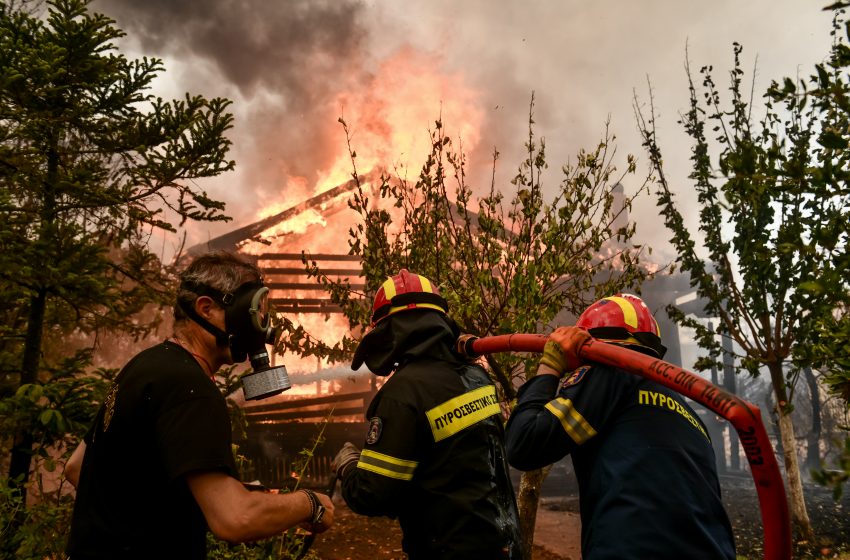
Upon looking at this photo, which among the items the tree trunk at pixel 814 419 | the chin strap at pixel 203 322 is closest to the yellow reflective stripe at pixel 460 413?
the chin strap at pixel 203 322

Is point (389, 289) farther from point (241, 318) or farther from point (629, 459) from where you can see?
point (629, 459)

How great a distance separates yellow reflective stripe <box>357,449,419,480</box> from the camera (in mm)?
2650

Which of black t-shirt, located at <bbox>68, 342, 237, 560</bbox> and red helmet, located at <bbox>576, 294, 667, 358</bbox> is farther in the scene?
red helmet, located at <bbox>576, 294, 667, 358</bbox>

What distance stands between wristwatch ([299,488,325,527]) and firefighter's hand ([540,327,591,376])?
1.30 m

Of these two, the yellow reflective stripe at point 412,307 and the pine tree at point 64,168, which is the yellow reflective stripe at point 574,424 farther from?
the pine tree at point 64,168

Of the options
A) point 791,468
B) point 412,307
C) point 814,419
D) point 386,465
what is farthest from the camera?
point 814,419

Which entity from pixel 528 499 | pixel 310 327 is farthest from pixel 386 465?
pixel 310 327

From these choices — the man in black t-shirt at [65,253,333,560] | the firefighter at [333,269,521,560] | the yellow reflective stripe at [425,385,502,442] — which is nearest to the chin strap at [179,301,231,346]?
the man in black t-shirt at [65,253,333,560]

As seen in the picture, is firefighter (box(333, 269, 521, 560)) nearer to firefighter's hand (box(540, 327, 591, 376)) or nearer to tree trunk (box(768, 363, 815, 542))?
firefighter's hand (box(540, 327, 591, 376))

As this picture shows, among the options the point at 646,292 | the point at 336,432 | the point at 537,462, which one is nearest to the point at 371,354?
the point at 537,462

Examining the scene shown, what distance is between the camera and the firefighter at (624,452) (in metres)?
2.20

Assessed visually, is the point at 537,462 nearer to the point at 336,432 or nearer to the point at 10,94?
the point at 10,94

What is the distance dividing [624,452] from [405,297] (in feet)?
5.01

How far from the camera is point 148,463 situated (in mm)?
1933
